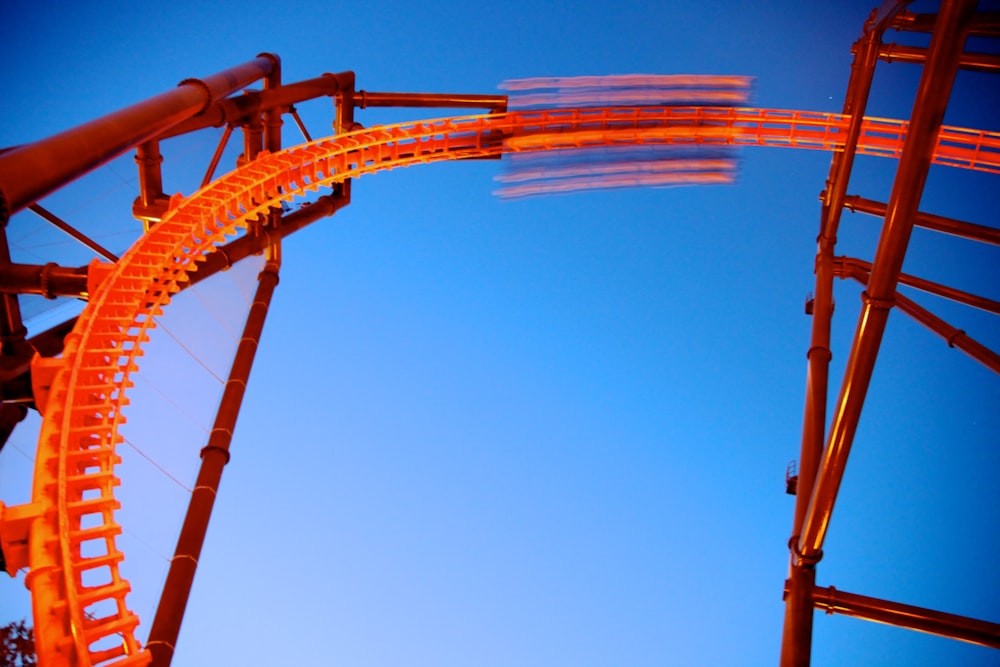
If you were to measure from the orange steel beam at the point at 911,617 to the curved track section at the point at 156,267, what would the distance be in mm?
5458

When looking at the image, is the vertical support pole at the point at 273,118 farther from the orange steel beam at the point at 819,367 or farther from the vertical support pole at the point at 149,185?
the orange steel beam at the point at 819,367

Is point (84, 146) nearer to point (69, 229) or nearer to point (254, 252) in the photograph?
point (69, 229)

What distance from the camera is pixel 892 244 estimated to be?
539 centimetres

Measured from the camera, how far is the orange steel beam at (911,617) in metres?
6.50

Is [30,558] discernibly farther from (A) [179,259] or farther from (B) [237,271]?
(B) [237,271]

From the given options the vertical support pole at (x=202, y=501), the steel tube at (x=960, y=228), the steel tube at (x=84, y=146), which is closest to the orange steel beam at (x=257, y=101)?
the steel tube at (x=84, y=146)

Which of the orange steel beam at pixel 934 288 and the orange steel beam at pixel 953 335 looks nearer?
the orange steel beam at pixel 953 335

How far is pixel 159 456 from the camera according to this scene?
8.22m

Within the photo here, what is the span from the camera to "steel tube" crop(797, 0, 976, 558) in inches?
187

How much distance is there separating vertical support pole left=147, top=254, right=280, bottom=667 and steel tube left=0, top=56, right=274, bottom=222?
2854 millimetres

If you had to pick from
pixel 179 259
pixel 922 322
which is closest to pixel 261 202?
pixel 179 259

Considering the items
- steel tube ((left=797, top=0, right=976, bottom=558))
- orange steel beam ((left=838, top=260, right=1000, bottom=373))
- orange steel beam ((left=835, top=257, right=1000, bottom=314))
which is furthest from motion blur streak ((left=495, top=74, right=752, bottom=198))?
steel tube ((left=797, top=0, right=976, bottom=558))

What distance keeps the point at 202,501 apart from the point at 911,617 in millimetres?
6617

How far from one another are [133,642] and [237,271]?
7.21 m
